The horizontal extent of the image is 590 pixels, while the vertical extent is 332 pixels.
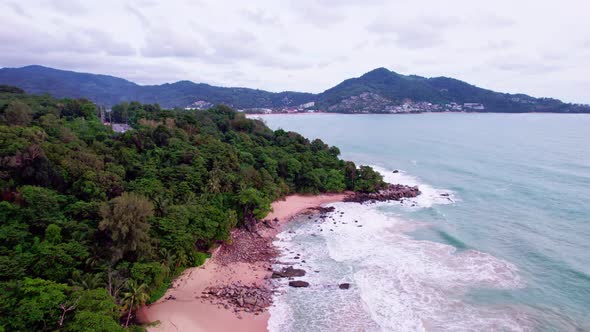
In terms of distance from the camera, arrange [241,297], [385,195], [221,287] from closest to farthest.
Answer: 1. [241,297]
2. [221,287]
3. [385,195]

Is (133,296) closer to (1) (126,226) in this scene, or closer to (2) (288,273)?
(1) (126,226)

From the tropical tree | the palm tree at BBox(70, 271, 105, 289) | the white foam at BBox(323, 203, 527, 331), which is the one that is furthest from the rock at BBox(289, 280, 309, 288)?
the palm tree at BBox(70, 271, 105, 289)

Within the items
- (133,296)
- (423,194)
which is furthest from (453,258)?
(133,296)

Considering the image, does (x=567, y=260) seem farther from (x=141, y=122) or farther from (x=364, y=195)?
(x=141, y=122)

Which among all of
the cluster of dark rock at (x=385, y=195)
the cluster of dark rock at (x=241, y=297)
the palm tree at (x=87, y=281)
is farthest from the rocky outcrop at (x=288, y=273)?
the cluster of dark rock at (x=385, y=195)

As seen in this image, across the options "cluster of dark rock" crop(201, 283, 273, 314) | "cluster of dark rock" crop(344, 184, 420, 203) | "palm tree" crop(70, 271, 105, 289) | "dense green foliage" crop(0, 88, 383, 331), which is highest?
"dense green foliage" crop(0, 88, 383, 331)

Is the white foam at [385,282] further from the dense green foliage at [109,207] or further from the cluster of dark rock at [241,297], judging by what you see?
the dense green foliage at [109,207]

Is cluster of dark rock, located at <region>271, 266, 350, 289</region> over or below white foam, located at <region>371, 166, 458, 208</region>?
below

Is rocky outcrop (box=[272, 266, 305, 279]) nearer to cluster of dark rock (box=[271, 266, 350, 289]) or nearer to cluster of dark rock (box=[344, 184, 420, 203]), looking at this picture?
cluster of dark rock (box=[271, 266, 350, 289])
